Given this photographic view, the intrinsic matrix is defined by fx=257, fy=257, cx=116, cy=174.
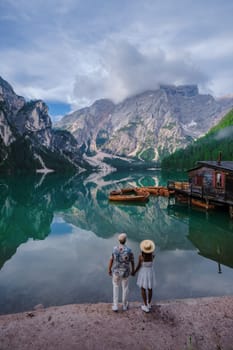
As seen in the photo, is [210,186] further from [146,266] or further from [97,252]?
[146,266]

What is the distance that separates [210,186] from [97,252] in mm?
25142

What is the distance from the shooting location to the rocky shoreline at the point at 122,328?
26.6ft

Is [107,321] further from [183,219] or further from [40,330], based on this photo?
[183,219]

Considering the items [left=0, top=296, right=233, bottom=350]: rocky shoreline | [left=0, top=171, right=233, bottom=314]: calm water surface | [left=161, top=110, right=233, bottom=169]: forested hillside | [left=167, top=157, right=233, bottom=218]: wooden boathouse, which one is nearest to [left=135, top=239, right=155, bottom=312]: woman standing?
[left=0, top=296, right=233, bottom=350]: rocky shoreline

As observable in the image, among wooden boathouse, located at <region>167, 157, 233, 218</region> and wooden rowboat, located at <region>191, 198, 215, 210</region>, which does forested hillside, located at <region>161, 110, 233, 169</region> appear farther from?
wooden rowboat, located at <region>191, 198, 215, 210</region>

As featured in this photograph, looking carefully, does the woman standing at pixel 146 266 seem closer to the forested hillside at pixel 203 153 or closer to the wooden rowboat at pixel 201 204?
the wooden rowboat at pixel 201 204

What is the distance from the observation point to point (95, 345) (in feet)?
26.2

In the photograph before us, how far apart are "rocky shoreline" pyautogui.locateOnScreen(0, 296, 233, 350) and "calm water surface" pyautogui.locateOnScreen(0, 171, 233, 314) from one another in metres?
3.14

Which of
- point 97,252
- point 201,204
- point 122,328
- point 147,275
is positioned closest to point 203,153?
point 201,204

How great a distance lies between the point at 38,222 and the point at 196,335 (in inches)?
1206

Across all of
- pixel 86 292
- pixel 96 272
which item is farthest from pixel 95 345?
pixel 96 272

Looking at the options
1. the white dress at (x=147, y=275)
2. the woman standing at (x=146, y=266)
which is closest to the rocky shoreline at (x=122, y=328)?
the woman standing at (x=146, y=266)

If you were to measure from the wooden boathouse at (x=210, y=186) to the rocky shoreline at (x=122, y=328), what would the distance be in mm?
27500

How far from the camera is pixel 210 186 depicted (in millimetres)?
40594
